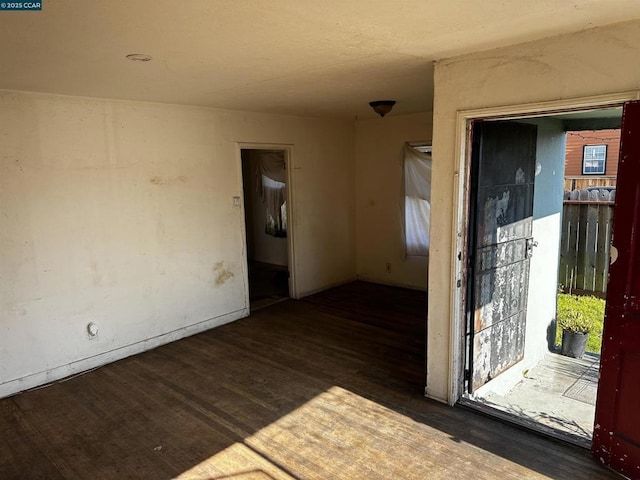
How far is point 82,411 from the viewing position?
3109mm

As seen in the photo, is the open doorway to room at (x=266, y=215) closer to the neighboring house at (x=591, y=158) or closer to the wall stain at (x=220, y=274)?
the wall stain at (x=220, y=274)

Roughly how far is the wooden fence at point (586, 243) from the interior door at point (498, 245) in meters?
2.22

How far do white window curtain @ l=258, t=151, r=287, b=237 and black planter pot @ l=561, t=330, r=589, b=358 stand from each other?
4.44 m

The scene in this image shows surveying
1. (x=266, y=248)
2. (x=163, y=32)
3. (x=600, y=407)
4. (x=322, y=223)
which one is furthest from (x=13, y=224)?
(x=266, y=248)

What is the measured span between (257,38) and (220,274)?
3.05m

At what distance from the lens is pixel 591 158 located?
8977 millimetres

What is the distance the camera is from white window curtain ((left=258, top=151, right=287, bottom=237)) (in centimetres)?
718

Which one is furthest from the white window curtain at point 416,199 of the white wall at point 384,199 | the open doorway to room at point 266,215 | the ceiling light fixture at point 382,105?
the open doorway to room at point 266,215

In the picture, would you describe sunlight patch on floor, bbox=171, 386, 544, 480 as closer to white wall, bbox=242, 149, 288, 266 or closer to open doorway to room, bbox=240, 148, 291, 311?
open doorway to room, bbox=240, 148, 291, 311

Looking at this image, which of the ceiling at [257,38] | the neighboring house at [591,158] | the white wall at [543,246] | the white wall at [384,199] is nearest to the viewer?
the ceiling at [257,38]

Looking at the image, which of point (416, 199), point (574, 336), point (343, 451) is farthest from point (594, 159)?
point (343, 451)

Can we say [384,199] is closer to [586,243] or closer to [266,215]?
[266,215]

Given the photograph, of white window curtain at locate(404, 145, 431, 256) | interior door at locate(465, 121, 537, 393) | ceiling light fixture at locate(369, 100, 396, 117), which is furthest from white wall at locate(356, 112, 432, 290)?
interior door at locate(465, 121, 537, 393)

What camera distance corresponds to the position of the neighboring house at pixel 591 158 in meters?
8.34
